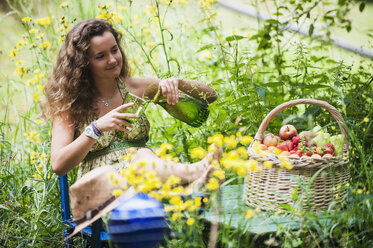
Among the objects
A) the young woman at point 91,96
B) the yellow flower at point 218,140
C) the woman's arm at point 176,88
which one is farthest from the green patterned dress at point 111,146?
the yellow flower at point 218,140

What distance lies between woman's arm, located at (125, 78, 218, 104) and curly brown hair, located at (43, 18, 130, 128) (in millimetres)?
245

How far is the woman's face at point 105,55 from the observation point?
7.50 feet

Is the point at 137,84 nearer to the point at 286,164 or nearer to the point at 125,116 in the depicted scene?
the point at 125,116

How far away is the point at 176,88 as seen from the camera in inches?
81.7

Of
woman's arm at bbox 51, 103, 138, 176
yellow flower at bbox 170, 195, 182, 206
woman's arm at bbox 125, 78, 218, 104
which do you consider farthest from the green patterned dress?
yellow flower at bbox 170, 195, 182, 206

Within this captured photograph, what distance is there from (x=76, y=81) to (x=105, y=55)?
8.6 inches

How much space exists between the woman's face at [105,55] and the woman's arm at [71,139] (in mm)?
318

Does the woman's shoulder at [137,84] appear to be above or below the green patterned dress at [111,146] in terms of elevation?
above

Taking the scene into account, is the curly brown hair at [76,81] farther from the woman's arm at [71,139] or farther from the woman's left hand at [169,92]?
the woman's left hand at [169,92]

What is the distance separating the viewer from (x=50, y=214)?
2518 millimetres

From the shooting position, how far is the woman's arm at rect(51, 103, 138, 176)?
197cm

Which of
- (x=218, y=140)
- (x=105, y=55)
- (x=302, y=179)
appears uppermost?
(x=105, y=55)

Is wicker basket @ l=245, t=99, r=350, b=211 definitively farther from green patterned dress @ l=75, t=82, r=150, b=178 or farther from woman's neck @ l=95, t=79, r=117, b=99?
woman's neck @ l=95, t=79, r=117, b=99

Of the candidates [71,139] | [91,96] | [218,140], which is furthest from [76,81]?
[218,140]
